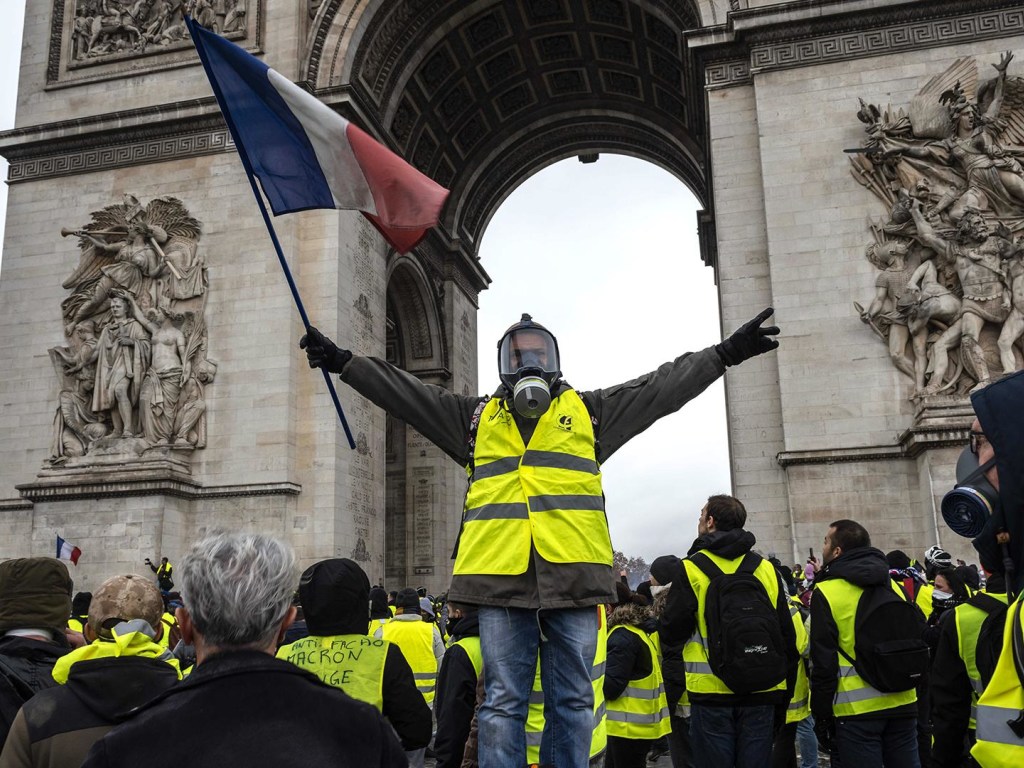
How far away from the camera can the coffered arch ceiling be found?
1962cm

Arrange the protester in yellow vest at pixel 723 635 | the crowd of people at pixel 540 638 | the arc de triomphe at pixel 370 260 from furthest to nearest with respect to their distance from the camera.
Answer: the arc de triomphe at pixel 370 260 < the protester in yellow vest at pixel 723 635 < the crowd of people at pixel 540 638

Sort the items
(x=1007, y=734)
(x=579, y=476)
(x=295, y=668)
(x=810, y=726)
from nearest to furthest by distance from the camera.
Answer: (x=295, y=668) < (x=1007, y=734) < (x=579, y=476) < (x=810, y=726)

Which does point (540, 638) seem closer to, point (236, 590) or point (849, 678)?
point (236, 590)

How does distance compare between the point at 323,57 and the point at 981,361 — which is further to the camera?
the point at 323,57

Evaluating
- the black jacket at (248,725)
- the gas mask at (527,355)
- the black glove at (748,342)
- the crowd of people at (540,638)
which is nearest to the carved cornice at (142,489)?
the crowd of people at (540,638)

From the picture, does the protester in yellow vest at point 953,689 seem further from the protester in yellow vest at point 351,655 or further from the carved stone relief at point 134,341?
the carved stone relief at point 134,341

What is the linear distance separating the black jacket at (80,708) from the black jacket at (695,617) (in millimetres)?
2810

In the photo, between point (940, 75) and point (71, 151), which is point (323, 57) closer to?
point (71, 151)

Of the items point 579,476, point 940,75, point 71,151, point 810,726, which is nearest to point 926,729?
point 810,726

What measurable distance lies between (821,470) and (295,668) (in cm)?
1341

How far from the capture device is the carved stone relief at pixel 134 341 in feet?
56.1

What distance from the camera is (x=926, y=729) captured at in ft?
19.3

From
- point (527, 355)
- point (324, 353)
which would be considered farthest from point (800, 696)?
point (324, 353)

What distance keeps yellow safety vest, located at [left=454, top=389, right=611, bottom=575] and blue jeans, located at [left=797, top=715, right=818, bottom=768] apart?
4.39 meters
